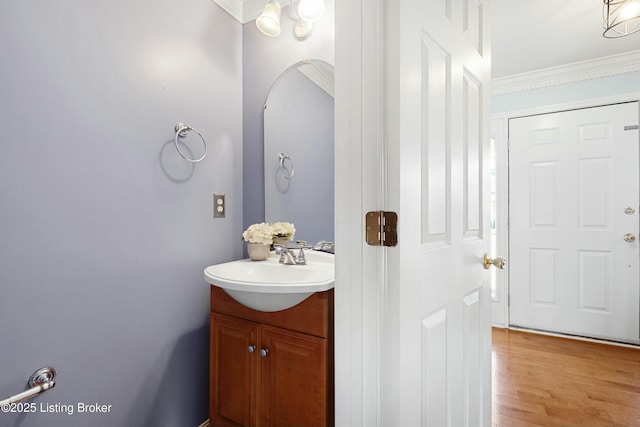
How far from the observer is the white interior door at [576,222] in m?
2.47

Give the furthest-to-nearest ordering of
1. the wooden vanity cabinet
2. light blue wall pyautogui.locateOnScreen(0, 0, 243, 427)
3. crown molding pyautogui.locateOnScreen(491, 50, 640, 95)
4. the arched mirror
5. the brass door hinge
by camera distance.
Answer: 1. crown molding pyautogui.locateOnScreen(491, 50, 640, 95)
2. the arched mirror
3. the wooden vanity cabinet
4. light blue wall pyautogui.locateOnScreen(0, 0, 243, 427)
5. the brass door hinge

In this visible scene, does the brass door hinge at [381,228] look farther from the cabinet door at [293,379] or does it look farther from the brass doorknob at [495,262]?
the brass doorknob at [495,262]

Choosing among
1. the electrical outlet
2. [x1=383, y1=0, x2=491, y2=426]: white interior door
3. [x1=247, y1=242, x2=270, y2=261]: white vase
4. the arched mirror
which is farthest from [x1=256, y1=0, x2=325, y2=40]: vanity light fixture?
[x1=247, y1=242, x2=270, y2=261]: white vase

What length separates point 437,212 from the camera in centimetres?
82

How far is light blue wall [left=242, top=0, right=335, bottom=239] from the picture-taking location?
171cm

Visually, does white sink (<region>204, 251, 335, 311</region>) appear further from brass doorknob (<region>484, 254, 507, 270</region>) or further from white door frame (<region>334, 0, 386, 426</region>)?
brass doorknob (<region>484, 254, 507, 270</region>)

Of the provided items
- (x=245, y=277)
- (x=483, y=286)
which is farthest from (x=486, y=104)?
(x=245, y=277)

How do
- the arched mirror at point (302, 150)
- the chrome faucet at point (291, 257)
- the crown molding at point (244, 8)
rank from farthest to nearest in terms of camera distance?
the crown molding at point (244, 8)
the arched mirror at point (302, 150)
the chrome faucet at point (291, 257)

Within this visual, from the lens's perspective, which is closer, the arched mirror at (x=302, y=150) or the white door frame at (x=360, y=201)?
the white door frame at (x=360, y=201)

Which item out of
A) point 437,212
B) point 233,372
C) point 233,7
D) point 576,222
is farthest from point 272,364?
point 576,222

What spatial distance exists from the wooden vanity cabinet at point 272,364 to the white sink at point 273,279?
0.21 ft

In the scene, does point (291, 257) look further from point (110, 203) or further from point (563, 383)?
point (563, 383)

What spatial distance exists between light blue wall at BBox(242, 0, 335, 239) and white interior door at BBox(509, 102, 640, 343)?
2.34m

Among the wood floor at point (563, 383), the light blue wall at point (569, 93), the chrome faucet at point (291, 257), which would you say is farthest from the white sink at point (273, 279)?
the light blue wall at point (569, 93)
